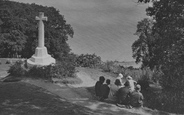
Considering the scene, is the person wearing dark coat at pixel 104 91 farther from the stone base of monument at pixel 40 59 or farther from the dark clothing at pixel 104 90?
the stone base of monument at pixel 40 59

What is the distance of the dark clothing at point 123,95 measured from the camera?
11.4 metres

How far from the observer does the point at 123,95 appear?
11398mm

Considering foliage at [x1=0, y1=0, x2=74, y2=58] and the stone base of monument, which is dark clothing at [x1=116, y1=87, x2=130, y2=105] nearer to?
the stone base of monument

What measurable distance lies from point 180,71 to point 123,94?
3.83 metres

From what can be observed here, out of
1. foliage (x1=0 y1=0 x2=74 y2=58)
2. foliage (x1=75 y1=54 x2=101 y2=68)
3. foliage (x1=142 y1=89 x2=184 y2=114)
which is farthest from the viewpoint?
foliage (x1=0 y1=0 x2=74 y2=58)

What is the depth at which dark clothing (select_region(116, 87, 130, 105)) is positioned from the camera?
1136cm

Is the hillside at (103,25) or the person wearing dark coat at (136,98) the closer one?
the person wearing dark coat at (136,98)

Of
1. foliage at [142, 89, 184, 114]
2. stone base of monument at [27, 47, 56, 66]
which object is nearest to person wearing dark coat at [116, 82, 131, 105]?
foliage at [142, 89, 184, 114]

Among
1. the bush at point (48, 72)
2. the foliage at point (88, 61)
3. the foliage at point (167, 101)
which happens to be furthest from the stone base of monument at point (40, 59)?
the foliage at point (167, 101)

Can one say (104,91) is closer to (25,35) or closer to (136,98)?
(136,98)

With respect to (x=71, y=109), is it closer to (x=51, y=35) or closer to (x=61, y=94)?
(x=61, y=94)

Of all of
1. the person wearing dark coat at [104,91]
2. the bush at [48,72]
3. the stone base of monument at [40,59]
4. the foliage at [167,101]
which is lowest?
the foliage at [167,101]

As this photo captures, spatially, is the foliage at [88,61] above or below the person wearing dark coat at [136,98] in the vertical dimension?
above

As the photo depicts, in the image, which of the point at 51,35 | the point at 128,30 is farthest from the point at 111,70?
the point at 128,30
